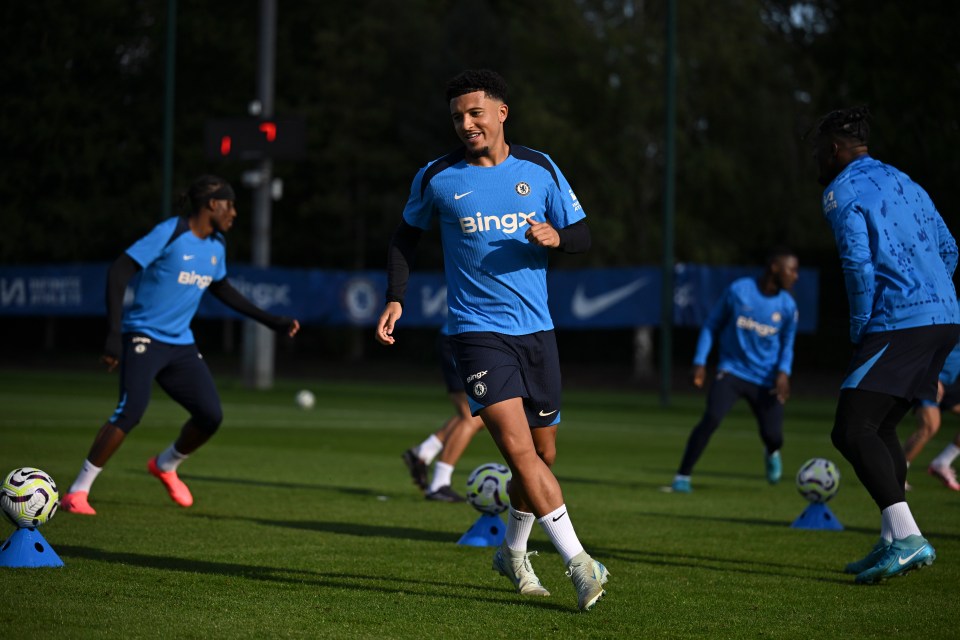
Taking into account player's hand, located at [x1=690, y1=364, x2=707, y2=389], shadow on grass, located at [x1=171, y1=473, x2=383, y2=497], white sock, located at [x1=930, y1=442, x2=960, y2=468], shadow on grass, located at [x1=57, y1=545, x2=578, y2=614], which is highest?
player's hand, located at [x1=690, y1=364, x2=707, y2=389]

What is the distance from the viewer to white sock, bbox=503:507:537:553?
700cm

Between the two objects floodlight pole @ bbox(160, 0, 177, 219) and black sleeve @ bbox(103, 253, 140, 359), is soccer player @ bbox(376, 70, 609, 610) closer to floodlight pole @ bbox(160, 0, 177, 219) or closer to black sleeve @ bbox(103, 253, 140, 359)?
black sleeve @ bbox(103, 253, 140, 359)

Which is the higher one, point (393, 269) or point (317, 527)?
point (393, 269)

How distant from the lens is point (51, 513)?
7.38 meters

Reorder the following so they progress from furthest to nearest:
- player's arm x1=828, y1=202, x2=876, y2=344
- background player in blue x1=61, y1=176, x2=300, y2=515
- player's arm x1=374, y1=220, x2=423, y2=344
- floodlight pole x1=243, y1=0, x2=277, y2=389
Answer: floodlight pole x1=243, y1=0, x2=277, y2=389
background player in blue x1=61, y1=176, x2=300, y2=515
player's arm x1=828, y1=202, x2=876, y2=344
player's arm x1=374, y1=220, x2=423, y2=344

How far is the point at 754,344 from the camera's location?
1264 centimetres

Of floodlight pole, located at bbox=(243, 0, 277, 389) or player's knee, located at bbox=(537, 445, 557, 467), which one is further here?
floodlight pole, located at bbox=(243, 0, 277, 389)

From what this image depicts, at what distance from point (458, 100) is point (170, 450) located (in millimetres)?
5033

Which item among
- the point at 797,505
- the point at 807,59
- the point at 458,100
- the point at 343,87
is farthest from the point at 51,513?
the point at 343,87

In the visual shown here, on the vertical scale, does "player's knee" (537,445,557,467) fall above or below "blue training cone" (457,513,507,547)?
above

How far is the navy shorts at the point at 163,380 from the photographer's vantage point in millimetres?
10148

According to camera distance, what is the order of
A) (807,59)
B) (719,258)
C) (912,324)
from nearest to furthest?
1. (912,324)
2. (719,258)
3. (807,59)

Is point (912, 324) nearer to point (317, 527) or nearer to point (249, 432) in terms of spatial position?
point (317, 527)

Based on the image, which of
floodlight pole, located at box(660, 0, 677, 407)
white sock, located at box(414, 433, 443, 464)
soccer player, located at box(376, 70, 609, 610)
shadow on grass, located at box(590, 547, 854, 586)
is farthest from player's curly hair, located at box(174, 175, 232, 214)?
floodlight pole, located at box(660, 0, 677, 407)
